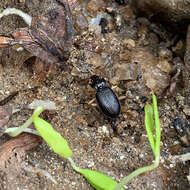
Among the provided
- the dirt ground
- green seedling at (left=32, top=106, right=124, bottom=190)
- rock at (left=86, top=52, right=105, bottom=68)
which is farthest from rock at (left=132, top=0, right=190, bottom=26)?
green seedling at (left=32, top=106, right=124, bottom=190)

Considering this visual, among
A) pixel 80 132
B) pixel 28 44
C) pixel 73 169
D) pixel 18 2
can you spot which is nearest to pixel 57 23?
pixel 28 44

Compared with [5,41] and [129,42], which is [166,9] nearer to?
[129,42]

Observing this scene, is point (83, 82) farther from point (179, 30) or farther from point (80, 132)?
point (179, 30)

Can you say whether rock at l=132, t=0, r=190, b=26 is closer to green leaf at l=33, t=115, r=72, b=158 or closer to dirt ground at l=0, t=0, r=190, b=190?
dirt ground at l=0, t=0, r=190, b=190

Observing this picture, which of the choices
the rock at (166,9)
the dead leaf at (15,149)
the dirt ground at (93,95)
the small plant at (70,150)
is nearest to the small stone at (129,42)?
the dirt ground at (93,95)

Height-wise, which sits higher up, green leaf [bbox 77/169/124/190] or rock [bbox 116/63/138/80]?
rock [bbox 116/63/138/80]

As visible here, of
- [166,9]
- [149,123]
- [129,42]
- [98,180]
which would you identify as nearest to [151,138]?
[149,123]
